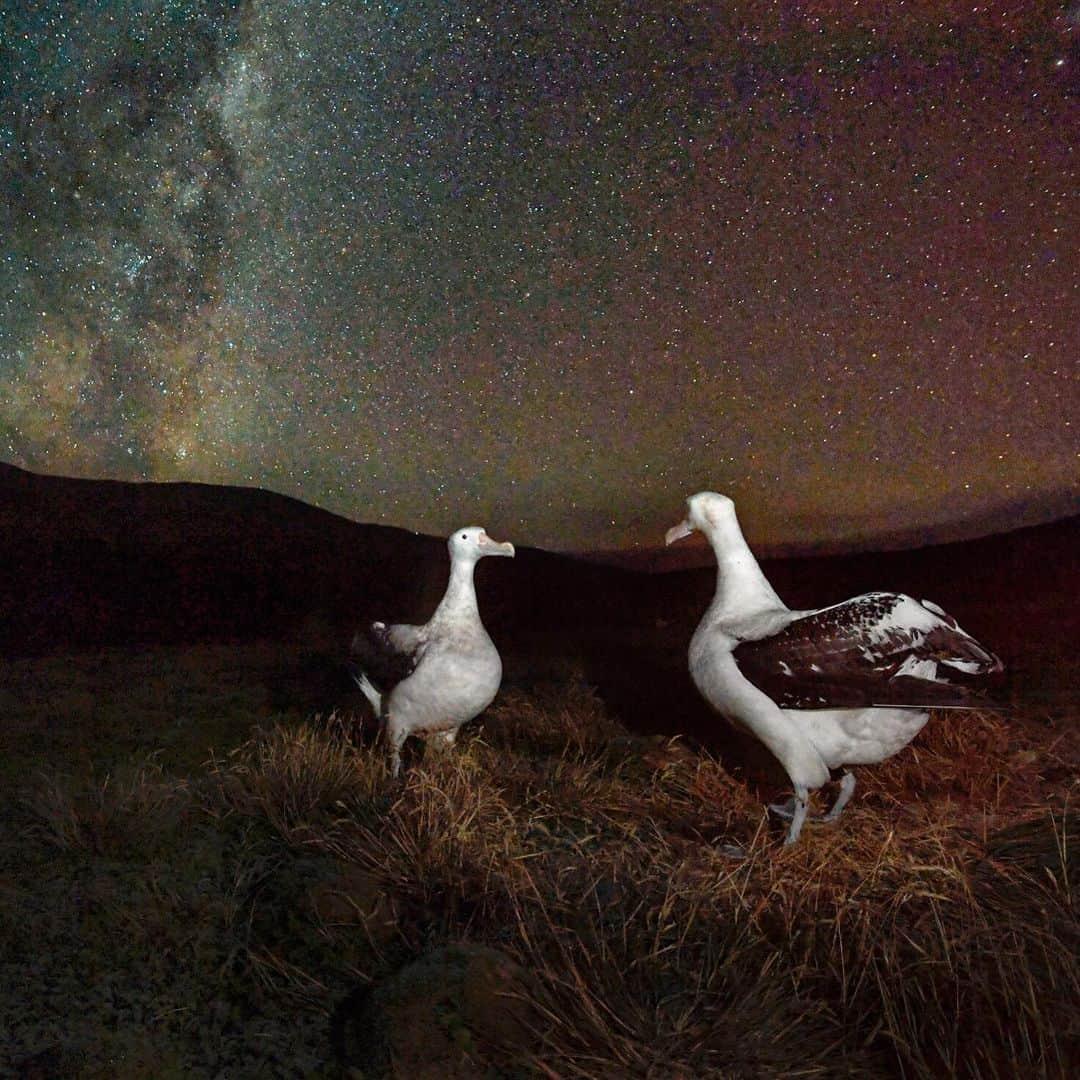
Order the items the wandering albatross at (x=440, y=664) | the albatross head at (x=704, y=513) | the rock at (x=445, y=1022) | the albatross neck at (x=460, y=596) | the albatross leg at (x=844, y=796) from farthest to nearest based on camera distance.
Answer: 1. the albatross neck at (x=460, y=596)
2. the wandering albatross at (x=440, y=664)
3. the albatross head at (x=704, y=513)
4. the albatross leg at (x=844, y=796)
5. the rock at (x=445, y=1022)

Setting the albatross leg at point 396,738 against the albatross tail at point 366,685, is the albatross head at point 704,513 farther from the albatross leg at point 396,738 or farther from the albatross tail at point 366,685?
the albatross tail at point 366,685

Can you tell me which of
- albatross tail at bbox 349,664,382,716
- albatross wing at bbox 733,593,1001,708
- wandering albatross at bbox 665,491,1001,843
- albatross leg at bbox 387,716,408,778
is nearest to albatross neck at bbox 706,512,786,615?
wandering albatross at bbox 665,491,1001,843

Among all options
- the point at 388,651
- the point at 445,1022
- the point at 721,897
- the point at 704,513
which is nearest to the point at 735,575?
the point at 704,513

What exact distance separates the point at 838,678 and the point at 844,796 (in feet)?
2.98

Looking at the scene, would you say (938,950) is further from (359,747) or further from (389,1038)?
(359,747)

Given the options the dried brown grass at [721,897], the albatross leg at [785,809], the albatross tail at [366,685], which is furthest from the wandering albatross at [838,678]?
the albatross tail at [366,685]

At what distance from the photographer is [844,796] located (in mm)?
4941

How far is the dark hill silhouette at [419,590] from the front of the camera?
8.48 metres

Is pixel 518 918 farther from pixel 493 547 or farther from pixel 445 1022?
pixel 493 547

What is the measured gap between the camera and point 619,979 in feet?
9.92

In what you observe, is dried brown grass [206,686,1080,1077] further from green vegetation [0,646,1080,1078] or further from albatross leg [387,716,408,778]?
albatross leg [387,716,408,778]

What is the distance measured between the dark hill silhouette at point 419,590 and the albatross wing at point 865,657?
2426 mm

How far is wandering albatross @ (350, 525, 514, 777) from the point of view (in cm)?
542

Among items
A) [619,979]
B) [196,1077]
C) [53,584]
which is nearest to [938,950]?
[619,979]
